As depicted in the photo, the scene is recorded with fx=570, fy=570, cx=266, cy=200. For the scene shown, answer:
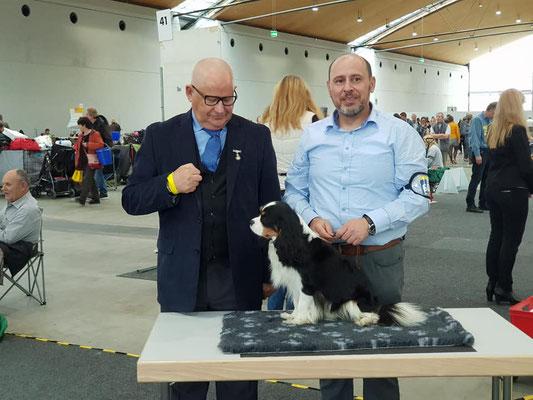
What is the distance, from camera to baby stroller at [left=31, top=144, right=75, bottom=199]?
38.1ft

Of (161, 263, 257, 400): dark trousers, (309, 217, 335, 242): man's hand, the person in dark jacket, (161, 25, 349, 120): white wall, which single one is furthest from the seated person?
(161, 25, 349, 120): white wall

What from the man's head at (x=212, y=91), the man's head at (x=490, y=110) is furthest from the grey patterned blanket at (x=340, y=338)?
the man's head at (x=490, y=110)

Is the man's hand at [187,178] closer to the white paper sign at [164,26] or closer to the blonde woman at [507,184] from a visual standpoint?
the blonde woman at [507,184]

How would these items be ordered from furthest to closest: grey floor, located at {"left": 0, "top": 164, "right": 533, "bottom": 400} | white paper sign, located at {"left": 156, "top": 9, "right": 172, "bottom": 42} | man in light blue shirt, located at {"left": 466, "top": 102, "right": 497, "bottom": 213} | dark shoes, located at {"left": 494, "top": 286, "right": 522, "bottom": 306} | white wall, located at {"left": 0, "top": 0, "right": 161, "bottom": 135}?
1. white wall, located at {"left": 0, "top": 0, "right": 161, "bottom": 135}
2. man in light blue shirt, located at {"left": 466, "top": 102, "right": 497, "bottom": 213}
3. white paper sign, located at {"left": 156, "top": 9, "right": 172, "bottom": 42}
4. dark shoes, located at {"left": 494, "top": 286, "right": 522, "bottom": 306}
5. grey floor, located at {"left": 0, "top": 164, "right": 533, "bottom": 400}

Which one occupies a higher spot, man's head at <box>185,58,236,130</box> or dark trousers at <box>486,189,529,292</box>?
man's head at <box>185,58,236,130</box>

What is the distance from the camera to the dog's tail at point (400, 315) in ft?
6.19

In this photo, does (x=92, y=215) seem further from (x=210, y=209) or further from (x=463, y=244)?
(x=210, y=209)

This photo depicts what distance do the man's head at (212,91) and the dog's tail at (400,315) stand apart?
865mm

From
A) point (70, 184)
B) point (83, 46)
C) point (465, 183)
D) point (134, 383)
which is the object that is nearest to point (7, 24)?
point (83, 46)

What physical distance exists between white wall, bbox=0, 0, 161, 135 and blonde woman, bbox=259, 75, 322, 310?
47.9ft

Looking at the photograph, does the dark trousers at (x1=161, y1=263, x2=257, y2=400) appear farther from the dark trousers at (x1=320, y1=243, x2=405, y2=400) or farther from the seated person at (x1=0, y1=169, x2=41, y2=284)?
the seated person at (x1=0, y1=169, x2=41, y2=284)

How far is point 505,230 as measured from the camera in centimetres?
464

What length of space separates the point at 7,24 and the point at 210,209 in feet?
54.5

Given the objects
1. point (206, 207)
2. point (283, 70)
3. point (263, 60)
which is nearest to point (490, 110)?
point (206, 207)
